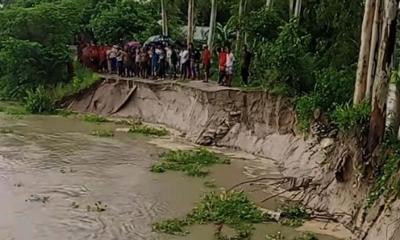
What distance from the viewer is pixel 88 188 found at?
51.6ft

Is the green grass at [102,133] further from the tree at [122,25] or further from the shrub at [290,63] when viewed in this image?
the tree at [122,25]

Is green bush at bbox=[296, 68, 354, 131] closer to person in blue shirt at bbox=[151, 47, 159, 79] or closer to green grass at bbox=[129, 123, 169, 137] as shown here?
green grass at bbox=[129, 123, 169, 137]

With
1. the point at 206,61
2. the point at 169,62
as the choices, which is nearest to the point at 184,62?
the point at 169,62

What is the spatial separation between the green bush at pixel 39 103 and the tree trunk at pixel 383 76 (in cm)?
1723

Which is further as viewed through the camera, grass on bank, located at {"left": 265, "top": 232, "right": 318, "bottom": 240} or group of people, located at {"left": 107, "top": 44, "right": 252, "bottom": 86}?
group of people, located at {"left": 107, "top": 44, "right": 252, "bottom": 86}

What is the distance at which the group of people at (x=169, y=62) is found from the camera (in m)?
22.7

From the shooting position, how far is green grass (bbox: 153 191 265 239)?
12.6 meters

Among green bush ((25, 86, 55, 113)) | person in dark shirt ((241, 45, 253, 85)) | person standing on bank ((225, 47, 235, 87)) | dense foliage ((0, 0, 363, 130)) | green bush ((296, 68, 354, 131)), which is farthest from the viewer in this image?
green bush ((25, 86, 55, 113))

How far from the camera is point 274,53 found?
19719 mm

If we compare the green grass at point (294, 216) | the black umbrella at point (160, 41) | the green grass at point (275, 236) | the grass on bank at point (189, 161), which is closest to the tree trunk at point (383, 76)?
the green grass at point (294, 216)

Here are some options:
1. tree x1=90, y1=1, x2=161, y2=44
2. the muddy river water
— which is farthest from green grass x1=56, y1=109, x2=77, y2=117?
tree x1=90, y1=1, x2=161, y2=44

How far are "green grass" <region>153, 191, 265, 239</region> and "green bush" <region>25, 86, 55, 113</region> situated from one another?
1497cm

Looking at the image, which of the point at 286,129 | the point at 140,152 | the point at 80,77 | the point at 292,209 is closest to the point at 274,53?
→ the point at 286,129

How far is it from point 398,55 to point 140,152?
23.5ft
